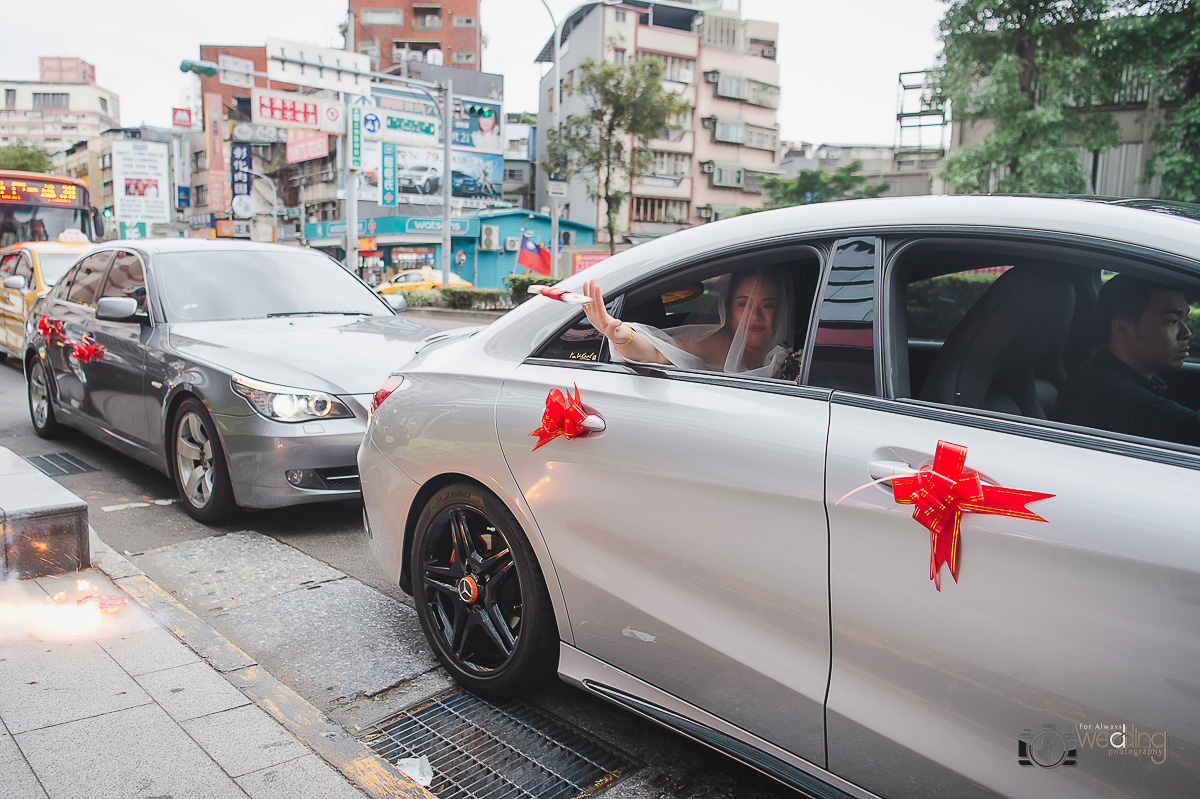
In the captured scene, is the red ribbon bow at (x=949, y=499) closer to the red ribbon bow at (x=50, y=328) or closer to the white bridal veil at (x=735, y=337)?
the white bridal veil at (x=735, y=337)

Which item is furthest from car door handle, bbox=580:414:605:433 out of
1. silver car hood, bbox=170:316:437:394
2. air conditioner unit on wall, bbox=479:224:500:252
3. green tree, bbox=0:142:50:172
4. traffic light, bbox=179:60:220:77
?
green tree, bbox=0:142:50:172

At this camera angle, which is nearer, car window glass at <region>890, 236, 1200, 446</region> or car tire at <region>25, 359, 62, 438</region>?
car window glass at <region>890, 236, 1200, 446</region>

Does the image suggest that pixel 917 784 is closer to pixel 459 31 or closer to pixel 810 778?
pixel 810 778

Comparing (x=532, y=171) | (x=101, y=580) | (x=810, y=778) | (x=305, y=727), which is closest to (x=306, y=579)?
(x=101, y=580)

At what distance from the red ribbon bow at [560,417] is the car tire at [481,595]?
342mm

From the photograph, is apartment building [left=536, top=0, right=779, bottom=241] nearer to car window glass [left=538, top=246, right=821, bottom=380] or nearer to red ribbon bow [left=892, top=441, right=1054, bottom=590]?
car window glass [left=538, top=246, right=821, bottom=380]

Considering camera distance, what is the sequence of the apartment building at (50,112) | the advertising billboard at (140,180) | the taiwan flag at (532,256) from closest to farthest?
1. the advertising billboard at (140,180)
2. the taiwan flag at (532,256)
3. the apartment building at (50,112)

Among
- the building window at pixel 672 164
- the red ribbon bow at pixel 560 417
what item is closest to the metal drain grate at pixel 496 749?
the red ribbon bow at pixel 560 417

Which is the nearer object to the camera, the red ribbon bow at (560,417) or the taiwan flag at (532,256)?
the red ribbon bow at (560,417)

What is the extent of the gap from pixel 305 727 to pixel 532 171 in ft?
199

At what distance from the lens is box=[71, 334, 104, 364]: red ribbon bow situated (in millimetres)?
5809

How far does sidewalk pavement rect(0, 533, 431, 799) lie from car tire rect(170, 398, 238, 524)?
1.37 meters

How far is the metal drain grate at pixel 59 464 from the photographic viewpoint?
19.9 feet

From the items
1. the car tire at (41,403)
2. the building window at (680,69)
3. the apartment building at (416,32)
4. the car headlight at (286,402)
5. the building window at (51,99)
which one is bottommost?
the car tire at (41,403)
